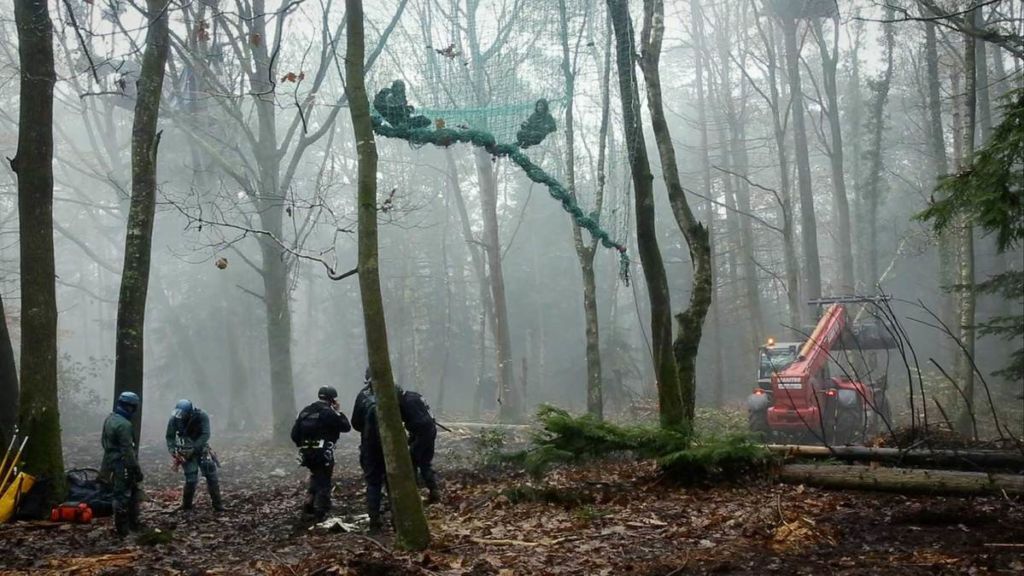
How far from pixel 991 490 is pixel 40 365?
10623mm

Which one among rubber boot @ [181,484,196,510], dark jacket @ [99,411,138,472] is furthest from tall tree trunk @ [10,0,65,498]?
rubber boot @ [181,484,196,510]

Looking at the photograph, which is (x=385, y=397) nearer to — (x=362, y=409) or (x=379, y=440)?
(x=379, y=440)

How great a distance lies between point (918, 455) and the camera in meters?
8.77

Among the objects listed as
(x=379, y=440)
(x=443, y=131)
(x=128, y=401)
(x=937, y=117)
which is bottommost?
(x=379, y=440)

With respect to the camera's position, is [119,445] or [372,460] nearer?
[119,445]

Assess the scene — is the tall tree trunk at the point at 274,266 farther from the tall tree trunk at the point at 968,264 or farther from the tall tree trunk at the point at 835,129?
the tall tree trunk at the point at 835,129

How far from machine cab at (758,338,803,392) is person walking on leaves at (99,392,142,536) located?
42.2ft

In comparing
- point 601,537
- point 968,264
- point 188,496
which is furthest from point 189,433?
point 968,264

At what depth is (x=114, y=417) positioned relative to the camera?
29.8 ft

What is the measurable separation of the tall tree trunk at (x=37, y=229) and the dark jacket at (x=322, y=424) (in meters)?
2.86

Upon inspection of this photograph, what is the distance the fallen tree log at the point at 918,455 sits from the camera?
821 centimetres

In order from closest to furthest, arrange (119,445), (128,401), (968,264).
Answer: (119,445)
(128,401)
(968,264)

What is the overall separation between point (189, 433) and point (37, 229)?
3.23 m

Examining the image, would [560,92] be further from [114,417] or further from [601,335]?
[601,335]
